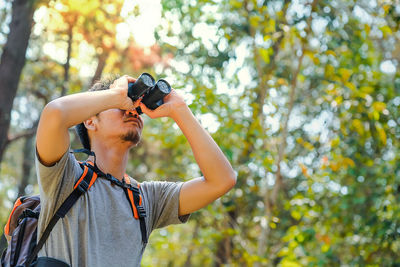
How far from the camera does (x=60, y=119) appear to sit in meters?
1.80

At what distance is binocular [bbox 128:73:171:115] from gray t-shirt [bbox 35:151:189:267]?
1.21 ft

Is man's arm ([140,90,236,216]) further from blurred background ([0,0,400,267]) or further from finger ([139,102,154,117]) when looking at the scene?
blurred background ([0,0,400,267])

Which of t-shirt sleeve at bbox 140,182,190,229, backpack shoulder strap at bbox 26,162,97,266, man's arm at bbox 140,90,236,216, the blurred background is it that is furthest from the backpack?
the blurred background

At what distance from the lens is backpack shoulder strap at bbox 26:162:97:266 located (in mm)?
1808

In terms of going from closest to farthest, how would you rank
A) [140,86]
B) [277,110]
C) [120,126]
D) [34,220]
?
[34,220]
[140,86]
[120,126]
[277,110]

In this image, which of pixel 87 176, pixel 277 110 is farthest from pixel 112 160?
pixel 277 110

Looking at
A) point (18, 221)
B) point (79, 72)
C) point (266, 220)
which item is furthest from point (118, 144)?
point (79, 72)

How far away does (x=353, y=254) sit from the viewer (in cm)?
612

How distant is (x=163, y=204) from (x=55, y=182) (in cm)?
61

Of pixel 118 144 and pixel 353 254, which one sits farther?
pixel 353 254

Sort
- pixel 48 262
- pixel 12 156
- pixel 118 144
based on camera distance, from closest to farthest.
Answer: pixel 48 262
pixel 118 144
pixel 12 156

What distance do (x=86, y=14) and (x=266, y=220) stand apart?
423 cm

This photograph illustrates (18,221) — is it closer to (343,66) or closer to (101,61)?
(343,66)

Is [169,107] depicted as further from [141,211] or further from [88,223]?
[88,223]
